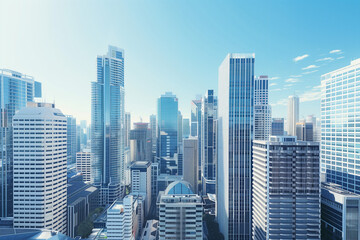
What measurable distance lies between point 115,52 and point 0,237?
95.7 m

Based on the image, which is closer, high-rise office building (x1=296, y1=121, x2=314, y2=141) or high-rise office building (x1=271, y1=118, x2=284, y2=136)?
high-rise office building (x1=271, y1=118, x2=284, y2=136)

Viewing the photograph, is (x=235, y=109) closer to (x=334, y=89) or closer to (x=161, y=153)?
(x=334, y=89)

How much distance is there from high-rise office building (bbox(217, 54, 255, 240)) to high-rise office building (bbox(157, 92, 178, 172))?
9777 centimetres

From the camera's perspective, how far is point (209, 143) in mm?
105312

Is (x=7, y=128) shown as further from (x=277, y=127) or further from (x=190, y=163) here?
(x=277, y=127)

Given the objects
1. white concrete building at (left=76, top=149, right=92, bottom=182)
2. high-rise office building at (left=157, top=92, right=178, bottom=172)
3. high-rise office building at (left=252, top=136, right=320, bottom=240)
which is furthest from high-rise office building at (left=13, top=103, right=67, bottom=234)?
high-rise office building at (left=157, top=92, right=178, bottom=172)

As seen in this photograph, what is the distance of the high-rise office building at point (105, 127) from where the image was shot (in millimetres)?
98875

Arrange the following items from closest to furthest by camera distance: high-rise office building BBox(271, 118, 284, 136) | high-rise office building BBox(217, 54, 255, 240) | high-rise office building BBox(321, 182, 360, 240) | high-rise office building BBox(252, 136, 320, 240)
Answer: high-rise office building BBox(321, 182, 360, 240) → high-rise office building BBox(252, 136, 320, 240) → high-rise office building BBox(217, 54, 255, 240) → high-rise office building BBox(271, 118, 284, 136)

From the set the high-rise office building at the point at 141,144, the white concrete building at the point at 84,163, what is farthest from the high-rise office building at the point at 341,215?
the white concrete building at the point at 84,163

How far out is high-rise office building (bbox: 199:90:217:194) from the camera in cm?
10072

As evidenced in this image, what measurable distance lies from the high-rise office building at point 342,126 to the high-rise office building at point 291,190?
25.4 m

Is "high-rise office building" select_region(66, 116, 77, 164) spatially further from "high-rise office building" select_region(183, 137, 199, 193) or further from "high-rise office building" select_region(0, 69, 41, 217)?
"high-rise office building" select_region(183, 137, 199, 193)

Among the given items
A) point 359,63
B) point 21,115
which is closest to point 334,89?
point 359,63

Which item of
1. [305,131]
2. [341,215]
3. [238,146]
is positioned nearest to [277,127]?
[305,131]
